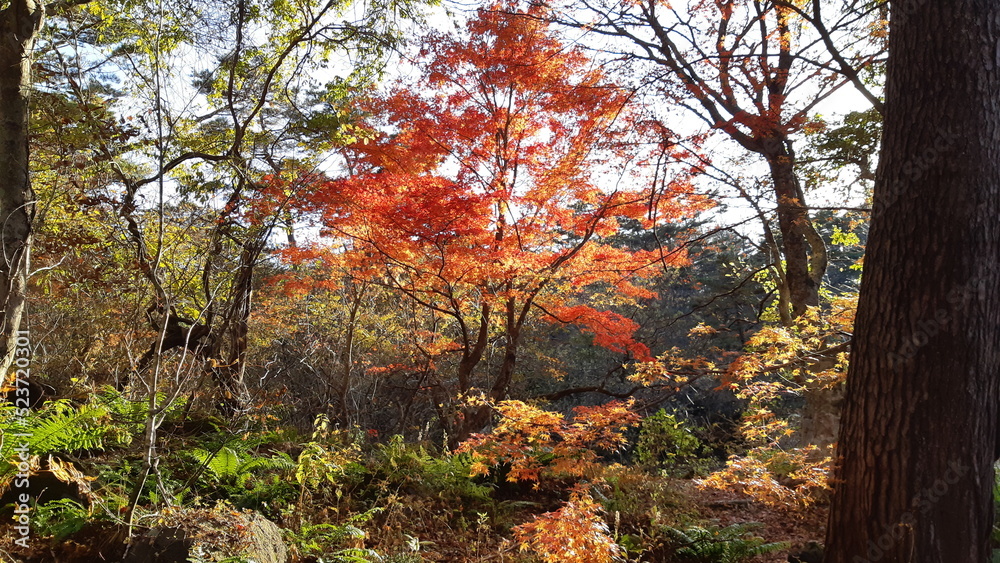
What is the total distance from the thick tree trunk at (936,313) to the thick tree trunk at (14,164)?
525 centimetres

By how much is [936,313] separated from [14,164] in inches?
227

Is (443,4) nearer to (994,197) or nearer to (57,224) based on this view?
(57,224)

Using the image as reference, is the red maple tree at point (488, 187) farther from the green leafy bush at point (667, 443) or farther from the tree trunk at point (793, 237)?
the green leafy bush at point (667, 443)

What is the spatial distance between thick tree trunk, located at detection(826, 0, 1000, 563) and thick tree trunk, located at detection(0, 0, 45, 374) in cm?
525

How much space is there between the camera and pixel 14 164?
375 cm

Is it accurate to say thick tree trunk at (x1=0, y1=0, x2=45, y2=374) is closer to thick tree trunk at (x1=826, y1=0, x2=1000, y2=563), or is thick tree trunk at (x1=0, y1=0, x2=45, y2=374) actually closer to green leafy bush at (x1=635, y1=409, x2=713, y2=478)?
thick tree trunk at (x1=826, y1=0, x2=1000, y2=563)

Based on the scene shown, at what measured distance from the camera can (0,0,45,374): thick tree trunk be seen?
141 inches

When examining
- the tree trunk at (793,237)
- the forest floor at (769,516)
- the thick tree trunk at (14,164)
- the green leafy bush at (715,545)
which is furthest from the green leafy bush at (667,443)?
the thick tree trunk at (14,164)

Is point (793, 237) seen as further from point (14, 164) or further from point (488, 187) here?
point (14, 164)

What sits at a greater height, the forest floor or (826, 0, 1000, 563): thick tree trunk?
(826, 0, 1000, 563): thick tree trunk

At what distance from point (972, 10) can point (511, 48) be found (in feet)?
19.1

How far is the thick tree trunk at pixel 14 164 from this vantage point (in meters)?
3.58

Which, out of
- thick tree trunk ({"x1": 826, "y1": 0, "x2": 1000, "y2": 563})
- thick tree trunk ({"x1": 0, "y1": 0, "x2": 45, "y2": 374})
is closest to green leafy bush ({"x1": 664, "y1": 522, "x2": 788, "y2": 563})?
thick tree trunk ({"x1": 826, "y1": 0, "x2": 1000, "y2": 563})

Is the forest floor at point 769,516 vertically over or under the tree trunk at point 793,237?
under
